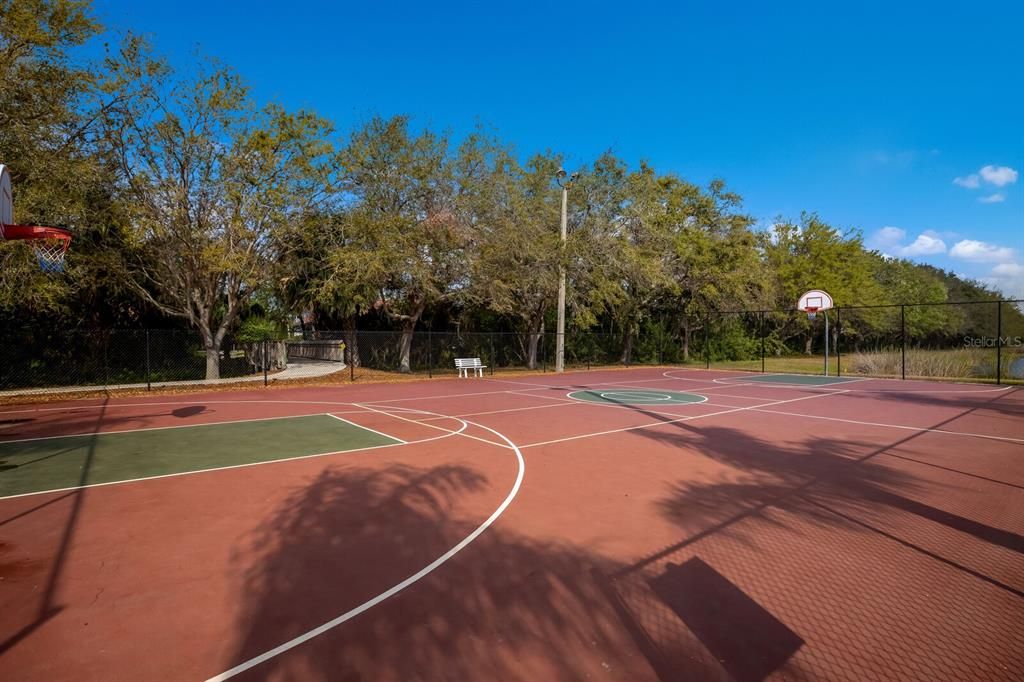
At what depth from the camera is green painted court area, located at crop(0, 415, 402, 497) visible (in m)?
7.21

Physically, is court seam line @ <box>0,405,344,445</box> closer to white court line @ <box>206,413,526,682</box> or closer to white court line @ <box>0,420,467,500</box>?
white court line @ <box>0,420,467,500</box>

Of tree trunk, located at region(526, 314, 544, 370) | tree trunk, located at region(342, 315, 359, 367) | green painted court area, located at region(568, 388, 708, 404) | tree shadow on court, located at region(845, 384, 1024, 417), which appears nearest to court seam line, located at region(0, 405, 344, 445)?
green painted court area, located at region(568, 388, 708, 404)

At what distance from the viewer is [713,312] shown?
32.7 m

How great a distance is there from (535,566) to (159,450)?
765cm

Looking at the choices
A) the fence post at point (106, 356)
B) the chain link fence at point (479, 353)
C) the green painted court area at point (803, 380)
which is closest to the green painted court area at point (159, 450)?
the chain link fence at point (479, 353)

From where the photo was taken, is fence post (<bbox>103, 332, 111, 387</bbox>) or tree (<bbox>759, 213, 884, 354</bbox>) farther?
tree (<bbox>759, 213, 884, 354</bbox>)

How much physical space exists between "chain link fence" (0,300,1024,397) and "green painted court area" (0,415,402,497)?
8613 mm

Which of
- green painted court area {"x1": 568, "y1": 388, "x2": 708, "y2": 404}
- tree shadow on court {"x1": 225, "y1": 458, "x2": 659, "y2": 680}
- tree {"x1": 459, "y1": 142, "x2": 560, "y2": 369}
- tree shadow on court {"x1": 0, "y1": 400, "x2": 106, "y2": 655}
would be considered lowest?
tree shadow on court {"x1": 0, "y1": 400, "x2": 106, "y2": 655}

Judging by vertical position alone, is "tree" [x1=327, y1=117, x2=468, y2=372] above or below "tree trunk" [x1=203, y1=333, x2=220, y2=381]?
above

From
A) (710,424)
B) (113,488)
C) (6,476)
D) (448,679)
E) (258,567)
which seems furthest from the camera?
(710,424)

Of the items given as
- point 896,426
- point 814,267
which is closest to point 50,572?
point 896,426

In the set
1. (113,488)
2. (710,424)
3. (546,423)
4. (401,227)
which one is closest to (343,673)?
(113,488)

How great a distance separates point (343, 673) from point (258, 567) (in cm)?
182

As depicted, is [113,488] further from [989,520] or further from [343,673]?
[989,520]
